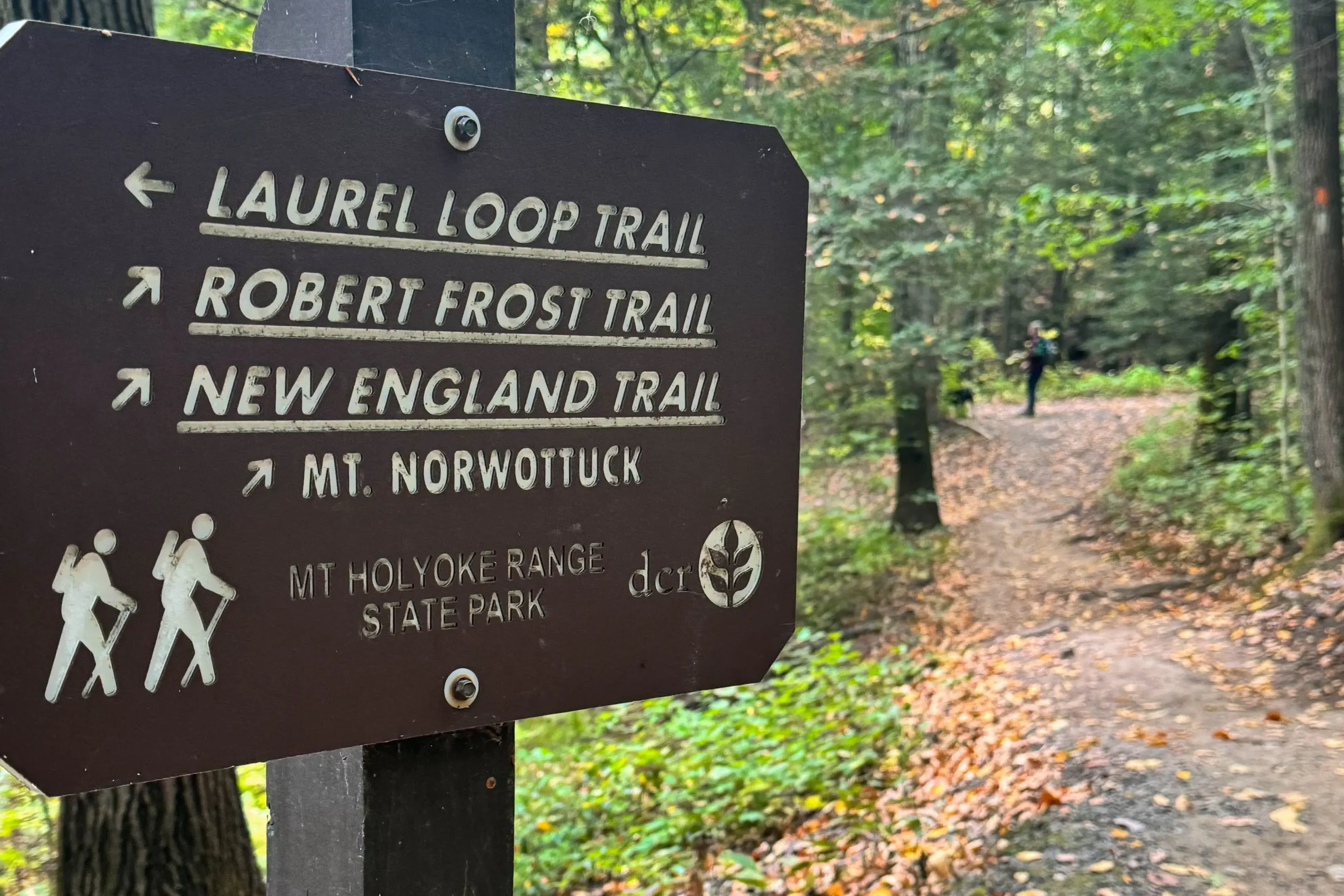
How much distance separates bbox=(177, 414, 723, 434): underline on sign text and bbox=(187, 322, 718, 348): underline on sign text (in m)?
0.11

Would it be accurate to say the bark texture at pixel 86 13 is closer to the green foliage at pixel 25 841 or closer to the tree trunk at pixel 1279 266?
the green foliage at pixel 25 841

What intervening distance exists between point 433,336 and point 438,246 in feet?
0.44

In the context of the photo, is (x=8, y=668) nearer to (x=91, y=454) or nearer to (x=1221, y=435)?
(x=91, y=454)

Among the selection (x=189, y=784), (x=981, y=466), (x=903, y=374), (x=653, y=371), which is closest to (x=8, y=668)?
(x=653, y=371)

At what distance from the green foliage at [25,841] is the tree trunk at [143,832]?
3.22ft

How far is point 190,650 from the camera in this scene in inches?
52.6

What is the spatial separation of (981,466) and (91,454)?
17783mm

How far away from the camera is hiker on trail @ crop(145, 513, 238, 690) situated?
1312 millimetres

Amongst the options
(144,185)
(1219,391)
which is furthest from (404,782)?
(1219,391)

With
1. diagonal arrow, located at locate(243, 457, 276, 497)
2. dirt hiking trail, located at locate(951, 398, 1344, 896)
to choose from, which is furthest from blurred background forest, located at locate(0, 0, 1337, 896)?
diagonal arrow, located at locate(243, 457, 276, 497)

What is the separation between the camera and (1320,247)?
29.6ft

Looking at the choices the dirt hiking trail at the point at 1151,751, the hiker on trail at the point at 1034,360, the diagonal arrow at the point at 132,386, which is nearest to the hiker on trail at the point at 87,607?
the diagonal arrow at the point at 132,386

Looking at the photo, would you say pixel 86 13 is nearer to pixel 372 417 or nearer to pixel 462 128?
pixel 462 128

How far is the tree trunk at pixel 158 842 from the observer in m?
3.82
